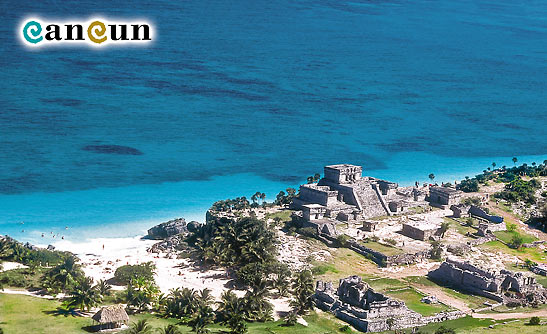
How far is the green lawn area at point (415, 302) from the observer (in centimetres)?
7019

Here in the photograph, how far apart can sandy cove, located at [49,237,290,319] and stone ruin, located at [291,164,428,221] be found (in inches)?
890

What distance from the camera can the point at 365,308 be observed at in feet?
223

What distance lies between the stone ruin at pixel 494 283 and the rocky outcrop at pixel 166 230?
30.7 meters

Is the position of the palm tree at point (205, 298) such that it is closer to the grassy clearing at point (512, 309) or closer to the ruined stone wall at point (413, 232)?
the grassy clearing at point (512, 309)

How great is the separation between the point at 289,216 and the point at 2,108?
3190 inches

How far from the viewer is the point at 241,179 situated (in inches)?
4808

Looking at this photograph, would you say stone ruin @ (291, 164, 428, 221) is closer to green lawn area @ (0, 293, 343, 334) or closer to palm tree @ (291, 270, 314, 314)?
palm tree @ (291, 270, 314, 314)

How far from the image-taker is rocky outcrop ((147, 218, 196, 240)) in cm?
8988

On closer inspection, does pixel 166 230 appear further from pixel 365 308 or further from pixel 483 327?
pixel 483 327

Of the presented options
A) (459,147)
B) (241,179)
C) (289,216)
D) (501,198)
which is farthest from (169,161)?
(459,147)

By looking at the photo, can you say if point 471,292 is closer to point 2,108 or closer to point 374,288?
point 374,288

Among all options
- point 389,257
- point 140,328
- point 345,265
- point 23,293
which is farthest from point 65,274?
point 389,257

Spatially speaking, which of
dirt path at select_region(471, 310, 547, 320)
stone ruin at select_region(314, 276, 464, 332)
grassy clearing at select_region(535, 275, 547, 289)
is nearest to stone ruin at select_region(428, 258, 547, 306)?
grassy clearing at select_region(535, 275, 547, 289)

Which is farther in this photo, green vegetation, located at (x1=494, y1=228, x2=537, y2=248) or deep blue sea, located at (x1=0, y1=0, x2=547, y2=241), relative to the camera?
deep blue sea, located at (x1=0, y1=0, x2=547, y2=241)
